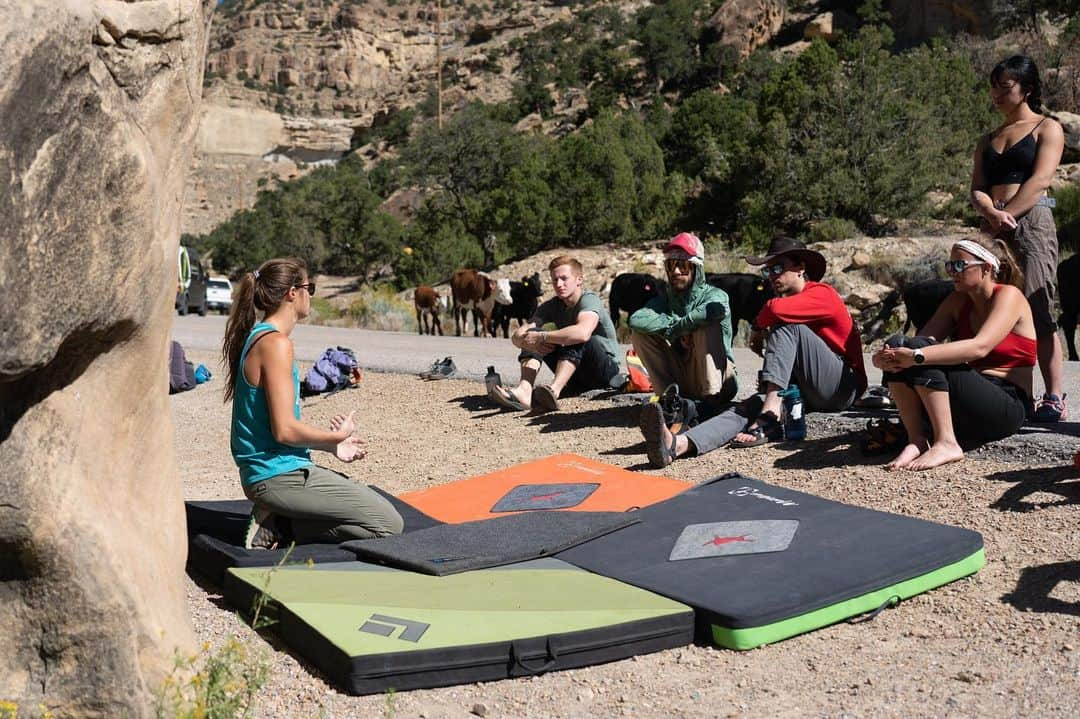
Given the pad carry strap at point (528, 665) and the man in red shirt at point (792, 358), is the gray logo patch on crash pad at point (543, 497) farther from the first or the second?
the pad carry strap at point (528, 665)

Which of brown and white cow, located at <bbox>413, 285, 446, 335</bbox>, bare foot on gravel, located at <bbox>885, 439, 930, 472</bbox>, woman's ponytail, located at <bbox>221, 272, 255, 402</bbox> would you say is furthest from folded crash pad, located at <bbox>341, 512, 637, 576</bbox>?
brown and white cow, located at <bbox>413, 285, 446, 335</bbox>

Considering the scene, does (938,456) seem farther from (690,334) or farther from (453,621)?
(453,621)

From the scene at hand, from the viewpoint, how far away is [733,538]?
4.62 m

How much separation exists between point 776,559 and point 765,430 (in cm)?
240

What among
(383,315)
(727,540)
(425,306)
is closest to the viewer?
(727,540)

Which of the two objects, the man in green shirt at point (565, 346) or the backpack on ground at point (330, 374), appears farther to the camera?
the backpack on ground at point (330, 374)

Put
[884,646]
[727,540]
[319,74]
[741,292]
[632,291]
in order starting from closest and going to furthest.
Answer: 1. [884,646]
2. [727,540]
3. [632,291]
4. [741,292]
5. [319,74]

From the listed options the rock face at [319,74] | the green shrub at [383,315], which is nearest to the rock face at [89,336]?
the green shrub at [383,315]

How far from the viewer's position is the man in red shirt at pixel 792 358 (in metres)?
6.54

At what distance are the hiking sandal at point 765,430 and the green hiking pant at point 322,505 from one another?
255 cm

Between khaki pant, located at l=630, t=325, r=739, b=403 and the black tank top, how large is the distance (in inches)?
71.7

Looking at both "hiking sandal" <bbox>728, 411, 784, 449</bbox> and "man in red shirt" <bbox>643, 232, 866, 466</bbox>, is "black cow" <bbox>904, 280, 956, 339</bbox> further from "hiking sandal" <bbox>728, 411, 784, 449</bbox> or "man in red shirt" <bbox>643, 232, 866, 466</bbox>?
"hiking sandal" <bbox>728, 411, 784, 449</bbox>

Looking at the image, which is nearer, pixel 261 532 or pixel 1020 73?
pixel 261 532

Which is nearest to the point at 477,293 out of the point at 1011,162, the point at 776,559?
the point at 1011,162
